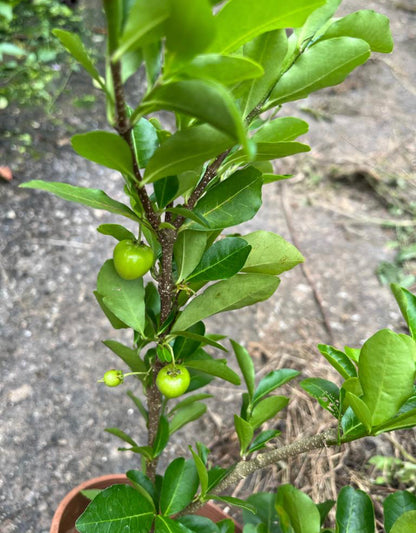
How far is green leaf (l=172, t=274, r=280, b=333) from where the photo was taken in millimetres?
695

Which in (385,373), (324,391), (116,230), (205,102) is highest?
(205,102)

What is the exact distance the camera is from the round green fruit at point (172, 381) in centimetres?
71

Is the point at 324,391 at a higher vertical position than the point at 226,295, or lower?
lower

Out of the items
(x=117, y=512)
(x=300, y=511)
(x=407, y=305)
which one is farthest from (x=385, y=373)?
(x=117, y=512)

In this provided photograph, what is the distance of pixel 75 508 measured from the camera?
3.61ft

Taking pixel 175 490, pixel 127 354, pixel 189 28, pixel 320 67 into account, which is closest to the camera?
pixel 189 28

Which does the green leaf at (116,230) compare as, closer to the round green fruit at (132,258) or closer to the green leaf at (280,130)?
the round green fruit at (132,258)

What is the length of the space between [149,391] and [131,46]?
23.5 inches

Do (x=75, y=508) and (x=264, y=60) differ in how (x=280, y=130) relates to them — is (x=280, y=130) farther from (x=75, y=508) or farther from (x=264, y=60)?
(x=75, y=508)

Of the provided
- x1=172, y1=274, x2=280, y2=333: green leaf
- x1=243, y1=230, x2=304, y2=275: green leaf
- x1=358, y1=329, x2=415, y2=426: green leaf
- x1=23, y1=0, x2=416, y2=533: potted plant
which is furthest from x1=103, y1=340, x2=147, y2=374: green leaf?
x1=358, y1=329, x2=415, y2=426: green leaf

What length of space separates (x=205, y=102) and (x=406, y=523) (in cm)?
62

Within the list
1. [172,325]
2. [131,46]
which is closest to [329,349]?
[172,325]

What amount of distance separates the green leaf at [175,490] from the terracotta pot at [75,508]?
270 millimetres

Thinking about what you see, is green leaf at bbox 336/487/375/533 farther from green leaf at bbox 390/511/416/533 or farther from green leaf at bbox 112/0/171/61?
green leaf at bbox 112/0/171/61
